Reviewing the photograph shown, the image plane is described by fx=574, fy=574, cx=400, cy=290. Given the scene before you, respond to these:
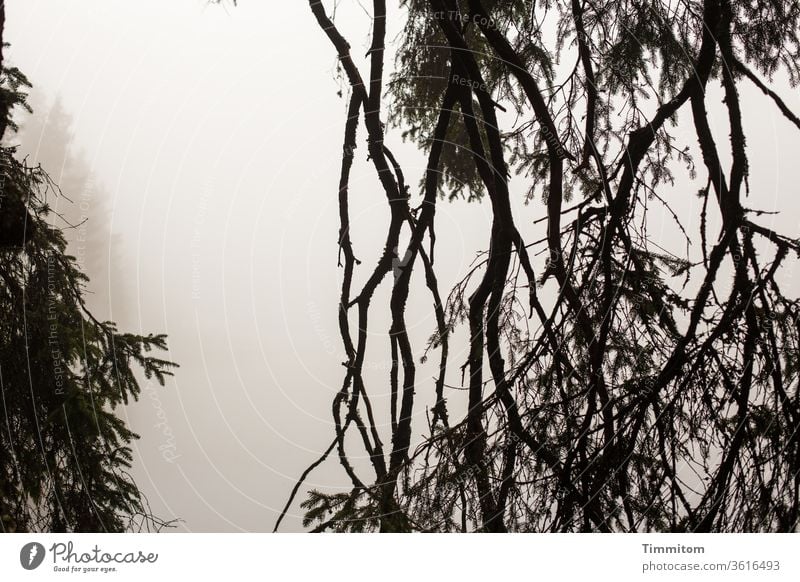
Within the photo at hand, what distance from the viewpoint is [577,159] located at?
161 centimetres

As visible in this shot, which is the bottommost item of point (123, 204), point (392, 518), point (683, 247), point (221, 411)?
point (392, 518)

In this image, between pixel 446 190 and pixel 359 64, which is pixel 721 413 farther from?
pixel 359 64

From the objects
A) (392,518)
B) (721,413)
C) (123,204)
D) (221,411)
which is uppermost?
(123,204)

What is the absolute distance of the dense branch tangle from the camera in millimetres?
1536

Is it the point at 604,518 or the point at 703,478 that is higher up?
the point at 703,478

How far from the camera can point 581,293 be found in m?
1.58

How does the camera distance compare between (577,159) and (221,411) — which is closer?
(221,411)

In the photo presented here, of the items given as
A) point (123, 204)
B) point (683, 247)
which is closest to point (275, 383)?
point (123, 204)

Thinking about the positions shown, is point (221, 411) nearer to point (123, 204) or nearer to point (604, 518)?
point (123, 204)

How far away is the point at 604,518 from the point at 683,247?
77cm

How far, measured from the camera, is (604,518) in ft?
5.08

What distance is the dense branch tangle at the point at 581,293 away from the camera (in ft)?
5.04

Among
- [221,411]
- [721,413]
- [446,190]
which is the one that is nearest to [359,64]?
[446,190]

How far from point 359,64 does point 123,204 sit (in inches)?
29.2
